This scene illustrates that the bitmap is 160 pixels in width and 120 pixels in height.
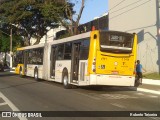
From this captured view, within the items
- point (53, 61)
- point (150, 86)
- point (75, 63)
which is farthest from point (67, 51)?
point (150, 86)

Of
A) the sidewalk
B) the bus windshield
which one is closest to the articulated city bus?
the bus windshield

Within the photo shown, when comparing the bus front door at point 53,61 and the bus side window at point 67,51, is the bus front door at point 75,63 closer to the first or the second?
the bus side window at point 67,51

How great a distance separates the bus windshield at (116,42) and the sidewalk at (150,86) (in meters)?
2.61

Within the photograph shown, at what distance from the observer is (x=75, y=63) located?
2073 centimetres

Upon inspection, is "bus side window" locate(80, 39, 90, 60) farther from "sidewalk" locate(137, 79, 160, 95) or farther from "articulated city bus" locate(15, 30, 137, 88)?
"sidewalk" locate(137, 79, 160, 95)

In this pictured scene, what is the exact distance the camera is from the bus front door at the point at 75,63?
20.4m

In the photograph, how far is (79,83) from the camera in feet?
64.7

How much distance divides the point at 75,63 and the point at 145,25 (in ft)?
32.5

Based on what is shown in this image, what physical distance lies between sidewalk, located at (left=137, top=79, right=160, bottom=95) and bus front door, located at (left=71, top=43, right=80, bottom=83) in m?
3.80

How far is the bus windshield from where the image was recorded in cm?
1858

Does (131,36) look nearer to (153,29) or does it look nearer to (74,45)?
(74,45)

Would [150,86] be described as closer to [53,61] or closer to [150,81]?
[150,81]

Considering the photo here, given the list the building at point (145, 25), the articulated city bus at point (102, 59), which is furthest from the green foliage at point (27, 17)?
the articulated city bus at point (102, 59)

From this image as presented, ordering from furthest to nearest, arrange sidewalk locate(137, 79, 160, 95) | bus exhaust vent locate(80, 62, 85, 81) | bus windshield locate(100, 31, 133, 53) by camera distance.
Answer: sidewalk locate(137, 79, 160, 95) → bus exhaust vent locate(80, 62, 85, 81) → bus windshield locate(100, 31, 133, 53)
